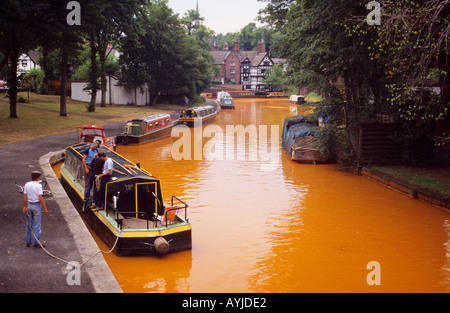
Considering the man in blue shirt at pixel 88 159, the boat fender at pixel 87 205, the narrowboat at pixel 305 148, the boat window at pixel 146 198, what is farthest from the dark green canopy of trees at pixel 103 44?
the boat window at pixel 146 198

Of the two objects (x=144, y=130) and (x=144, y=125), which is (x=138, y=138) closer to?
(x=144, y=130)

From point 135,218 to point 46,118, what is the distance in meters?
26.6

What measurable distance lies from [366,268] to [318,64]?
1276cm

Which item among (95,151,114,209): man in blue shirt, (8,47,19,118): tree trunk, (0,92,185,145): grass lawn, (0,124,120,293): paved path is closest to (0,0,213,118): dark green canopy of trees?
(8,47,19,118): tree trunk

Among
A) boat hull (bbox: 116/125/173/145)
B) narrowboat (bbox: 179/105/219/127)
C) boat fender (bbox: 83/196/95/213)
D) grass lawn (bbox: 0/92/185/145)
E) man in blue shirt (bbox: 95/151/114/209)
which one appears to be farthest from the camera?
narrowboat (bbox: 179/105/219/127)

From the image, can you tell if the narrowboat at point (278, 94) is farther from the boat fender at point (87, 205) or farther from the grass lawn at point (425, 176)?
the boat fender at point (87, 205)

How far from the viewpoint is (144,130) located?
32.3m

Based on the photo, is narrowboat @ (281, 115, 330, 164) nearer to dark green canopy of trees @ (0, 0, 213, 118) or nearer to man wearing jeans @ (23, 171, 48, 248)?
dark green canopy of trees @ (0, 0, 213, 118)

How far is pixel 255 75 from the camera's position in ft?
424

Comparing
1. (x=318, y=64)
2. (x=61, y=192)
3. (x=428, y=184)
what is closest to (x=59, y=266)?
(x=61, y=192)

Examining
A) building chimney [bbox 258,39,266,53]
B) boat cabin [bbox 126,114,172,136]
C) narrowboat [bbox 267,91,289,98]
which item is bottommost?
boat cabin [bbox 126,114,172,136]

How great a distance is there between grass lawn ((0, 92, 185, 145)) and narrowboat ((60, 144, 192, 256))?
14270 mm
